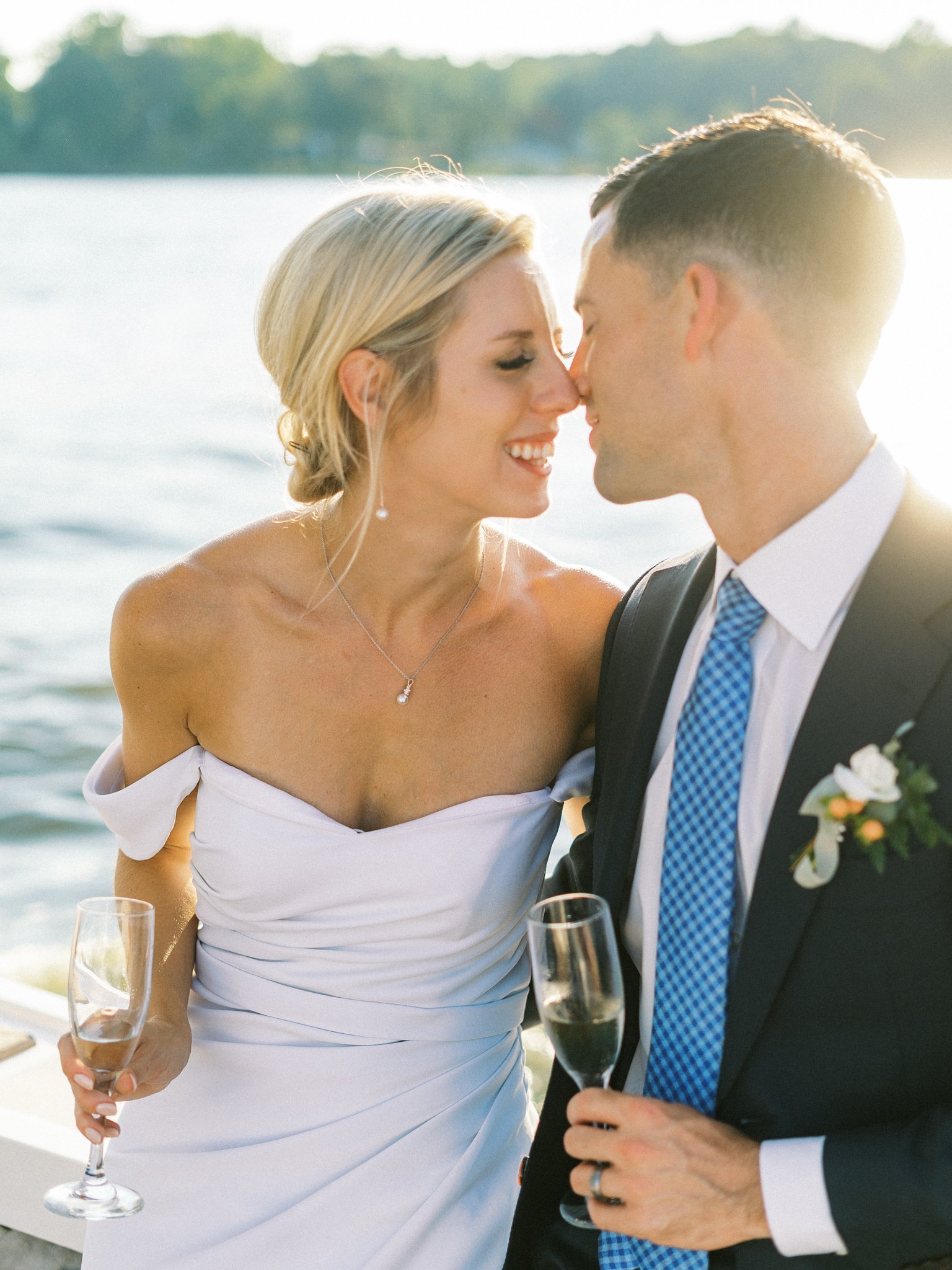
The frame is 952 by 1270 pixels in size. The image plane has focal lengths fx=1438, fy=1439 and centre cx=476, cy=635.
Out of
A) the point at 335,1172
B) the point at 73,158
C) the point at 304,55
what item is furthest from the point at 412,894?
the point at 304,55

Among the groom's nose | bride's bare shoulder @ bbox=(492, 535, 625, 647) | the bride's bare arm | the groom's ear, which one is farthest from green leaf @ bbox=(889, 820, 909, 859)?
the bride's bare arm

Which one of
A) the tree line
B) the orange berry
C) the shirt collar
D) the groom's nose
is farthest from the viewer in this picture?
the tree line

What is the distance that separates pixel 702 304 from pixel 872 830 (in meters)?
0.82

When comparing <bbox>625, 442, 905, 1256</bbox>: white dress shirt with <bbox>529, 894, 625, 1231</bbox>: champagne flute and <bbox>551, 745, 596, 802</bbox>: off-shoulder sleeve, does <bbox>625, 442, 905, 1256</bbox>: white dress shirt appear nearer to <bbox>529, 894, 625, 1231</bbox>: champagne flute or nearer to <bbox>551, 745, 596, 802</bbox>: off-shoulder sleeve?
<bbox>529, 894, 625, 1231</bbox>: champagne flute

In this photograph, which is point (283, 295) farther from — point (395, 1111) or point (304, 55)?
point (304, 55)

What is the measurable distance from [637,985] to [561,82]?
2551 centimetres

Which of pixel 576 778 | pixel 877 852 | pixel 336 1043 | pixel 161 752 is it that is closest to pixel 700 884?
pixel 877 852

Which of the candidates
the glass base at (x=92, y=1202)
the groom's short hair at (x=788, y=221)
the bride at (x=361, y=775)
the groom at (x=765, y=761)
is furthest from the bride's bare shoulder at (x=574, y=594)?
the glass base at (x=92, y=1202)

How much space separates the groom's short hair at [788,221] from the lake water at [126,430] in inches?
8.8

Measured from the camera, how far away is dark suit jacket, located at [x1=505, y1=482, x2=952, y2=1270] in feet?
6.26

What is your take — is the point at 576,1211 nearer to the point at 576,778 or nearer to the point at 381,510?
the point at 576,778

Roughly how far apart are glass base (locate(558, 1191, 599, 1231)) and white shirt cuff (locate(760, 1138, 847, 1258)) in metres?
0.27

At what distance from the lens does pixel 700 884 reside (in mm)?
2129

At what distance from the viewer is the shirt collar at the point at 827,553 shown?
211 centimetres
